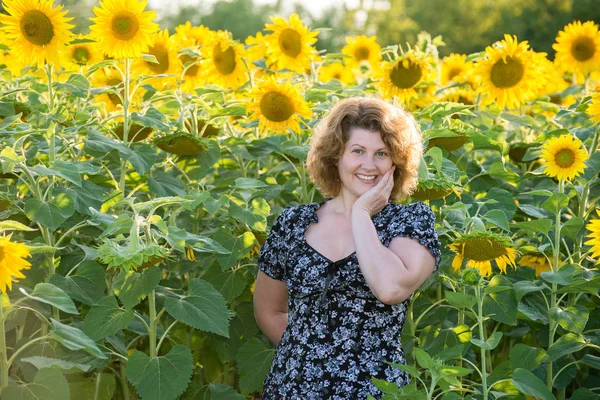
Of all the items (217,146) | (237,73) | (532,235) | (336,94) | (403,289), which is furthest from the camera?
(237,73)

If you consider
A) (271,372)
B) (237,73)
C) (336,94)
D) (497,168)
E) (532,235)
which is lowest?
(271,372)

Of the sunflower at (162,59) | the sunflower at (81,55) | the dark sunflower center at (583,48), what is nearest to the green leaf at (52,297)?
the sunflower at (162,59)

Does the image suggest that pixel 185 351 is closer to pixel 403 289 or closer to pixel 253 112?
pixel 403 289

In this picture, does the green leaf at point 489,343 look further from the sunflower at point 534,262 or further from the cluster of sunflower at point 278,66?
the sunflower at point 534,262

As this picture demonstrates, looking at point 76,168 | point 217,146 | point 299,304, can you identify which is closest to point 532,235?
point 299,304

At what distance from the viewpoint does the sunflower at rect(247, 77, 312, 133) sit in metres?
3.58

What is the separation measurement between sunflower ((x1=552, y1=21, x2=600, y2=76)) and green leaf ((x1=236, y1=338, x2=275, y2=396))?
101 inches

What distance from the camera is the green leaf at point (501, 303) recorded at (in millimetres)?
3002

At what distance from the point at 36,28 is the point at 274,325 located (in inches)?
55.8

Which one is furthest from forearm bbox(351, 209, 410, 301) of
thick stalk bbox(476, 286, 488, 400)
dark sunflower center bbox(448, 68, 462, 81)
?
dark sunflower center bbox(448, 68, 462, 81)

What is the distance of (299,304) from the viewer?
2887mm

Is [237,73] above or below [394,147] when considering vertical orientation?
above

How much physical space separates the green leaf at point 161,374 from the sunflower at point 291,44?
2.18 meters

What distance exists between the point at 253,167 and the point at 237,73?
2.23 ft
